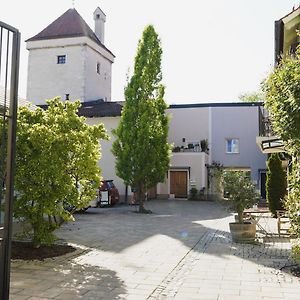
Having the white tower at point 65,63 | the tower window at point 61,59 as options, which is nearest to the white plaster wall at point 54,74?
the white tower at point 65,63

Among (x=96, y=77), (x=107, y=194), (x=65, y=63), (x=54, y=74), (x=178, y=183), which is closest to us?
(x=107, y=194)

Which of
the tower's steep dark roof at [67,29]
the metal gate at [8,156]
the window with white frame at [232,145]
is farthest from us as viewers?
the tower's steep dark roof at [67,29]

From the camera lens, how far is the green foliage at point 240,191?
34.7ft

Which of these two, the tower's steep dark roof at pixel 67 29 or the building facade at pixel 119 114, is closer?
the building facade at pixel 119 114

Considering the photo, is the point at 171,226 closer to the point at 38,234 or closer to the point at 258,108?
the point at 38,234

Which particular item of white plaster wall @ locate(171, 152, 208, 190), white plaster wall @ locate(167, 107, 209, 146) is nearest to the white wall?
white plaster wall @ locate(167, 107, 209, 146)

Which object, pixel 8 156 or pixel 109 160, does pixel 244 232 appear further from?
pixel 109 160

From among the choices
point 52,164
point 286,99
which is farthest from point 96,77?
point 286,99

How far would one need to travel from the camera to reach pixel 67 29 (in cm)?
3522

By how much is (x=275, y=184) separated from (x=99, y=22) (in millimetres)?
28123

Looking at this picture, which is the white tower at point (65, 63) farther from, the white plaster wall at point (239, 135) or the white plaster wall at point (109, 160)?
the white plaster wall at point (239, 135)

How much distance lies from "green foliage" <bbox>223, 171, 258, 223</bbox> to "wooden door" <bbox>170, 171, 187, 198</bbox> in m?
19.7

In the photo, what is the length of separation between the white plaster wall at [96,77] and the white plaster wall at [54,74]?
66 cm

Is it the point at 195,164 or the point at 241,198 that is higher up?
the point at 195,164
